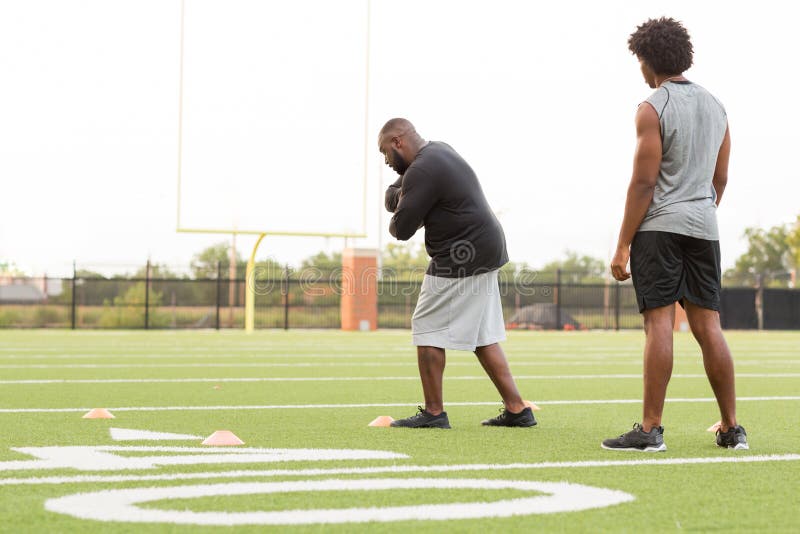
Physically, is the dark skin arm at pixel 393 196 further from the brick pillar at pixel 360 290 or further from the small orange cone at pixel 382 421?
the brick pillar at pixel 360 290

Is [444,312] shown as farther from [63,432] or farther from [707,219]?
[63,432]

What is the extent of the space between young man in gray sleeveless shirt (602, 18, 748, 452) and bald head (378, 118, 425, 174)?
1.41m

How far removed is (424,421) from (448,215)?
109 centimetres

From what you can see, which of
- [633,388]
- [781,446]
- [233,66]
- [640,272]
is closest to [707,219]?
[640,272]

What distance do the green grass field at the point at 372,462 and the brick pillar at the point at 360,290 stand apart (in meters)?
20.7

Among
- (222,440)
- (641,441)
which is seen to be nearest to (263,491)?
(222,440)

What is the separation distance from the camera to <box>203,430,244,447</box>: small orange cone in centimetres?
490

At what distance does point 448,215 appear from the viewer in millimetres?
6086

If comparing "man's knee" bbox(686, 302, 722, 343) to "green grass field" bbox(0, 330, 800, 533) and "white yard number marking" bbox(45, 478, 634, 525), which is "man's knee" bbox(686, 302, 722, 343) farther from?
"white yard number marking" bbox(45, 478, 634, 525)

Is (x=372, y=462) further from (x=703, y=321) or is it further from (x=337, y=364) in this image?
(x=337, y=364)

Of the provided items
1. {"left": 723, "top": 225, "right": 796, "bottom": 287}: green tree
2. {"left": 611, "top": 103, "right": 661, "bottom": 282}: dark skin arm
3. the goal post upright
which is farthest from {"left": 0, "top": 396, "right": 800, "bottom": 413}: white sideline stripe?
{"left": 723, "top": 225, "right": 796, "bottom": 287}: green tree

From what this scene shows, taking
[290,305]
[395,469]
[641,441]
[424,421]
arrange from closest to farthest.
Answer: [395,469]
[641,441]
[424,421]
[290,305]

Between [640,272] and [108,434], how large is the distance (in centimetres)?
255

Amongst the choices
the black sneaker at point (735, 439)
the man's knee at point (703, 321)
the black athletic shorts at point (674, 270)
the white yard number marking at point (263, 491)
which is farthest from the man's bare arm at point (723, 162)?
the white yard number marking at point (263, 491)
